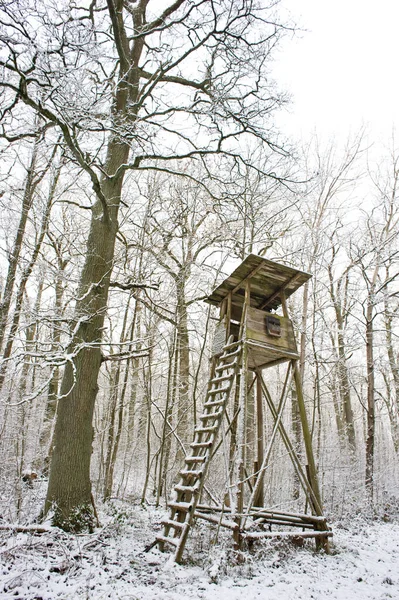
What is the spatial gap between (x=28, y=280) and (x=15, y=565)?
636 cm

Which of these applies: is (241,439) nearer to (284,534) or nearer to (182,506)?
(182,506)

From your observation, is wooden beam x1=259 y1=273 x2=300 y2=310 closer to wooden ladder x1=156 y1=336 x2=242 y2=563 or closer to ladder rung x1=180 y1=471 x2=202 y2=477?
wooden ladder x1=156 y1=336 x2=242 y2=563

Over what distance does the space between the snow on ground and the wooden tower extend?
1.01 ft

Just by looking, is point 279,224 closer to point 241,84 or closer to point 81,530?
point 241,84

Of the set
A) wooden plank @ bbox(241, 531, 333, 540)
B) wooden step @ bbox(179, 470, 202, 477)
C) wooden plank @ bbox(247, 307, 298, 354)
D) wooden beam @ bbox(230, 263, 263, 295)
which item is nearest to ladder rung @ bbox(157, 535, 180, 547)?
wooden step @ bbox(179, 470, 202, 477)

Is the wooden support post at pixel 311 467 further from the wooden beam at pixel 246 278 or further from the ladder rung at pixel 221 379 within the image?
the wooden beam at pixel 246 278

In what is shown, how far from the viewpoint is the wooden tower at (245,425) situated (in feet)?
17.3

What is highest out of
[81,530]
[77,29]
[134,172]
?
[134,172]

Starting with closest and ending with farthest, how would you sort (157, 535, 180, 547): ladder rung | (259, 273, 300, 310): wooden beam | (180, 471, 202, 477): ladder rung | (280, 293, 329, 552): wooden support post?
(157, 535, 180, 547): ladder rung
(180, 471, 202, 477): ladder rung
(280, 293, 329, 552): wooden support post
(259, 273, 300, 310): wooden beam

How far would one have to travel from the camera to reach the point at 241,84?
7.19m

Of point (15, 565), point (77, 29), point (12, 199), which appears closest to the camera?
point (15, 565)

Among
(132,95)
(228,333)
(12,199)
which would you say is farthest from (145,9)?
(228,333)

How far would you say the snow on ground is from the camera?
3.53 meters

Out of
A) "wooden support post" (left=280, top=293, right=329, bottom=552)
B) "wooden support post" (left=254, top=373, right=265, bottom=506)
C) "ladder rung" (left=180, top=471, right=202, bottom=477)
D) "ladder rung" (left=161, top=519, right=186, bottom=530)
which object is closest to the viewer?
"ladder rung" (left=161, top=519, right=186, bottom=530)
